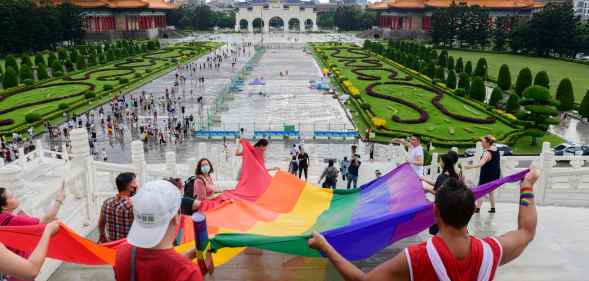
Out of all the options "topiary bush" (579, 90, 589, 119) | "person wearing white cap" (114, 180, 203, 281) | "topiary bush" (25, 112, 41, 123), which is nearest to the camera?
"person wearing white cap" (114, 180, 203, 281)

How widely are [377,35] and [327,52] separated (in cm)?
2753

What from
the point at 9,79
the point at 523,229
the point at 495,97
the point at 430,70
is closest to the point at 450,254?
the point at 523,229

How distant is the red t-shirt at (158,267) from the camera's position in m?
2.45

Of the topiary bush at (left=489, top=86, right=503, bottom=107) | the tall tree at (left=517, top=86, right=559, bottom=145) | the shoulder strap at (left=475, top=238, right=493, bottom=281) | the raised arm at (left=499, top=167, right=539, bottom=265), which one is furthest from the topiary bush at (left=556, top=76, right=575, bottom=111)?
the shoulder strap at (left=475, top=238, right=493, bottom=281)

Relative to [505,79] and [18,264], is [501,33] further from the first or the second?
[18,264]

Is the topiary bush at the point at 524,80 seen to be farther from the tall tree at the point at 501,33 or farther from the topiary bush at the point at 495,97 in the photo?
the tall tree at the point at 501,33

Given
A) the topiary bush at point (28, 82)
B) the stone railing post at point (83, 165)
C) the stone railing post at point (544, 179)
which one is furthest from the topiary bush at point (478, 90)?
the topiary bush at point (28, 82)

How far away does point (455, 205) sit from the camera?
2318 mm

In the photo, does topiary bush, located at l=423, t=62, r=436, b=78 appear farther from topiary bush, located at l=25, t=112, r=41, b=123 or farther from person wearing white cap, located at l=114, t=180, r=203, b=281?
person wearing white cap, located at l=114, t=180, r=203, b=281

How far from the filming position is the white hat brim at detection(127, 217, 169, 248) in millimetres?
2408

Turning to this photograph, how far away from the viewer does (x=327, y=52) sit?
2005 inches

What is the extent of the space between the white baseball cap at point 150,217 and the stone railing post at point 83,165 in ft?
15.4

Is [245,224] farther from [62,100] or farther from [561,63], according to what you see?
[561,63]

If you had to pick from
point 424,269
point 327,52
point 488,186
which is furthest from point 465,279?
point 327,52
